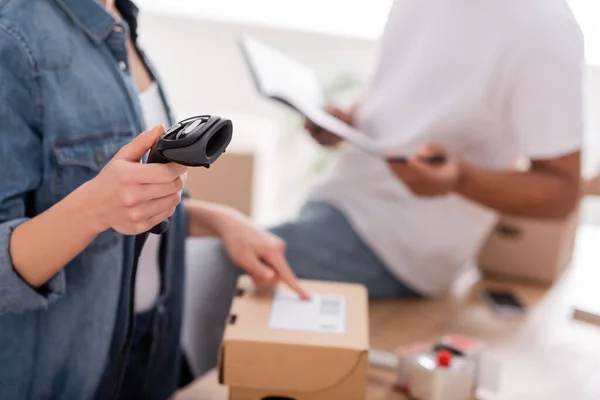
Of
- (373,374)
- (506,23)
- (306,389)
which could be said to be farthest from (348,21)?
(306,389)

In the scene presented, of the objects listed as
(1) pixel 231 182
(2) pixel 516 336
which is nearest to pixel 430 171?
(2) pixel 516 336

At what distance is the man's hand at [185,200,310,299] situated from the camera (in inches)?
43.5

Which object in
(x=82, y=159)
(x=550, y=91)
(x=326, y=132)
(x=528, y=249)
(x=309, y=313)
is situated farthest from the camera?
(x=528, y=249)

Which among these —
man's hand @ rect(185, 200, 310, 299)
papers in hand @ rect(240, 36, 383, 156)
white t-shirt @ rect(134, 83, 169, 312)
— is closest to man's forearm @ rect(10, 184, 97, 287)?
white t-shirt @ rect(134, 83, 169, 312)

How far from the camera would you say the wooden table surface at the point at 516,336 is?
47.4 inches

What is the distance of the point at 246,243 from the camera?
1131 mm

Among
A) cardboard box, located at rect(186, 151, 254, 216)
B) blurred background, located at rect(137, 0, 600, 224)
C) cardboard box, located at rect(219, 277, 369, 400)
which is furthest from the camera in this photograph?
blurred background, located at rect(137, 0, 600, 224)

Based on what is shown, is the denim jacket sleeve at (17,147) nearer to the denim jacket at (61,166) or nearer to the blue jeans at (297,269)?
the denim jacket at (61,166)

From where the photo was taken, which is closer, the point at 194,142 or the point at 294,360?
the point at 194,142

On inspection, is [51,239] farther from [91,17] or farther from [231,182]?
[231,182]

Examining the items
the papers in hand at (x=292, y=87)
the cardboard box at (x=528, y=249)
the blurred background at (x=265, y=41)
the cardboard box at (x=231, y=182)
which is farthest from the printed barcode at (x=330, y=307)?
the blurred background at (x=265, y=41)

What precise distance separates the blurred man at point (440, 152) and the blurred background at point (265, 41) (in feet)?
3.83

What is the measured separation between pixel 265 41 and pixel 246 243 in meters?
1.83

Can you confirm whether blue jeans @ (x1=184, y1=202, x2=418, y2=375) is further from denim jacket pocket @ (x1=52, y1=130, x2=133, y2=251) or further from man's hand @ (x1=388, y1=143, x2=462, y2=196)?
denim jacket pocket @ (x1=52, y1=130, x2=133, y2=251)
